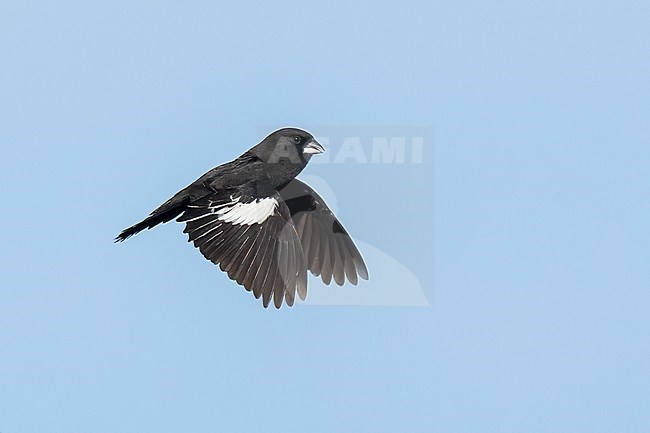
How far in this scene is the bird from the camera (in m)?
14.1

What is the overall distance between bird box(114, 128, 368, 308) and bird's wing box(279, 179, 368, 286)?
0.42 metres

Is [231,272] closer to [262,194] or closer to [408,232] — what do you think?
[262,194]

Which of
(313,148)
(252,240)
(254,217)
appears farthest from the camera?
(313,148)

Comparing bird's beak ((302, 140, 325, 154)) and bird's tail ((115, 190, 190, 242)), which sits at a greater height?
bird's beak ((302, 140, 325, 154))

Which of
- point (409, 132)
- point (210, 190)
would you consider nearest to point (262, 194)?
point (210, 190)

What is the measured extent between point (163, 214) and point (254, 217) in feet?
3.13

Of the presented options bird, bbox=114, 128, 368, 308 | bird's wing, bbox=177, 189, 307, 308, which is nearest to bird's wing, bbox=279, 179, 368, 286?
bird, bbox=114, 128, 368, 308

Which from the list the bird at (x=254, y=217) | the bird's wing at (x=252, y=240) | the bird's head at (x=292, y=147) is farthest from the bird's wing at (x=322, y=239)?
the bird's wing at (x=252, y=240)

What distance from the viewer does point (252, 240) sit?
14.2 metres

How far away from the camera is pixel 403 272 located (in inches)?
606

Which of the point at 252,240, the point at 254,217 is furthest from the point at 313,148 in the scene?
the point at 252,240

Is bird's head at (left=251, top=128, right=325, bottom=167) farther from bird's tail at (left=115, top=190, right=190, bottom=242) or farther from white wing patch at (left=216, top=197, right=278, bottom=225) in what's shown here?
bird's tail at (left=115, top=190, right=190, bottom=242)

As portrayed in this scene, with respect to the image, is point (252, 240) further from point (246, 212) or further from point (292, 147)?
point (292, 147)

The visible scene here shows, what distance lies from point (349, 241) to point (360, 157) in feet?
5.33
